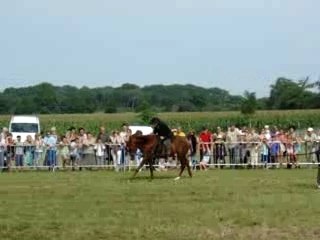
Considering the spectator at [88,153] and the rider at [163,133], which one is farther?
the spectator at [88,153]

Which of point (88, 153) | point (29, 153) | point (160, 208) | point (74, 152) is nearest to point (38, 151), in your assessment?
point (29, 153)

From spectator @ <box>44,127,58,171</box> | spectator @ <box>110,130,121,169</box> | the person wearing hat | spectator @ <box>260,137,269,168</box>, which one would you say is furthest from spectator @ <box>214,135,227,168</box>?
spectator @ <box>44,127,58,171</box>

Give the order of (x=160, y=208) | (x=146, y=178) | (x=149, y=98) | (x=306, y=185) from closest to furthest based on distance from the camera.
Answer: (x=160, y=208), (x=306, y=185), (x=146, y=178), (x=149, y=98)

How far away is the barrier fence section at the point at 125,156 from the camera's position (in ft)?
97.9

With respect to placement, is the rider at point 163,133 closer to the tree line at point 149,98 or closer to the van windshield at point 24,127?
the van windshield at point 24,127

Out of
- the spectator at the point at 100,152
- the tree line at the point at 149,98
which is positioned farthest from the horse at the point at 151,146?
the tree line at the point at 149,98

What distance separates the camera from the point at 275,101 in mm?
96250

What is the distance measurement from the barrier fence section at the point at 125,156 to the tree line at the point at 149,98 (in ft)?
146

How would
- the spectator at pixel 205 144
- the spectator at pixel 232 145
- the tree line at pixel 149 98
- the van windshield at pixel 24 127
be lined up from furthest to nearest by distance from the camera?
the tree line at pixel 149 98
the van windshield at pixel 24 127
the spectator at pixel 232 145
the spectator at pixel 205 144

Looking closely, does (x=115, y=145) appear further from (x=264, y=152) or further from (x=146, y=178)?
A: (x=146, y=178)

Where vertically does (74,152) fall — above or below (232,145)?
below

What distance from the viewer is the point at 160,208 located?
15391 mm

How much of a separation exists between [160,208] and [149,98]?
99.7 metres

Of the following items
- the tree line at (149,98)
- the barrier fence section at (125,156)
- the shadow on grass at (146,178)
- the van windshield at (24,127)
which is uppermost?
the tree line at (149,98)
